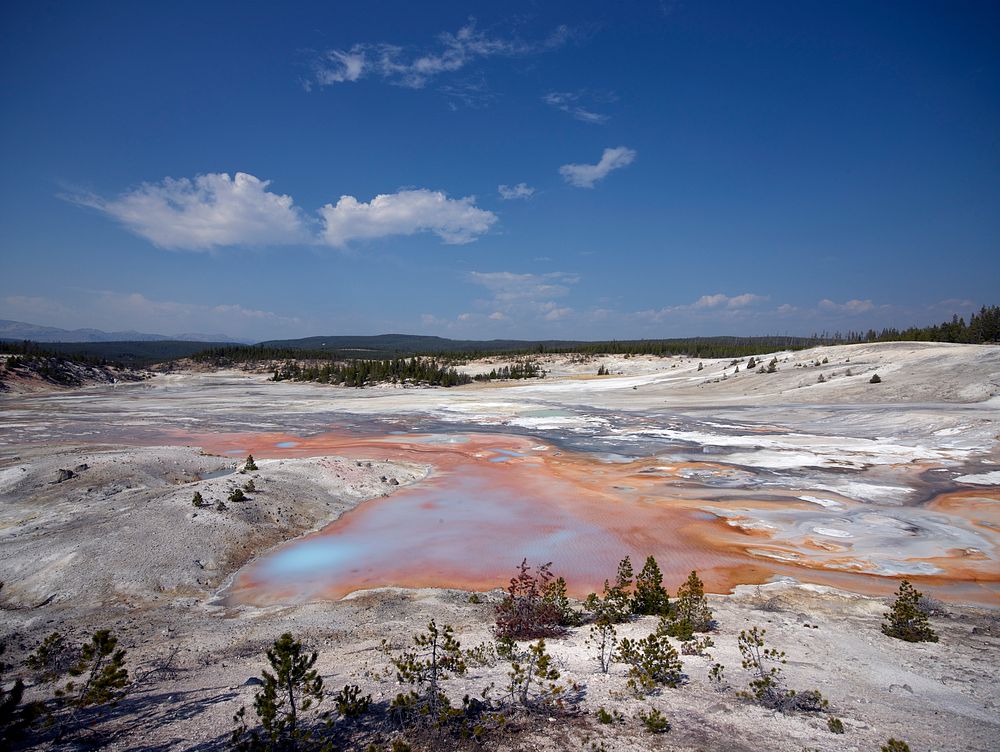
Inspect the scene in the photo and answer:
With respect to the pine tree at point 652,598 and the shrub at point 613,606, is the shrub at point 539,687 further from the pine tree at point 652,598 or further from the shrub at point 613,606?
the pine tree at point 652,598

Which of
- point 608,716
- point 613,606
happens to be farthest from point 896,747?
point 613,606

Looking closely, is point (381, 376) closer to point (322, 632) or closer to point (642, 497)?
point (642, 497)

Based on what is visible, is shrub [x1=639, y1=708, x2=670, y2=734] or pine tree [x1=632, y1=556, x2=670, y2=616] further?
pine tree [x1=632, y1=556, x2=670, y2=616]

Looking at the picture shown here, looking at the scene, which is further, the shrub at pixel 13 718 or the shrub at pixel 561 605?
the shrub at pixel 561 605

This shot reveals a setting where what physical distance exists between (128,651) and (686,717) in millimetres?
6879

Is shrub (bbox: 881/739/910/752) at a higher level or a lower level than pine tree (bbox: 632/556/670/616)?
higher

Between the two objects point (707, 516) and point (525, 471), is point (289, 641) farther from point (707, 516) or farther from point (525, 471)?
point (525, 471)

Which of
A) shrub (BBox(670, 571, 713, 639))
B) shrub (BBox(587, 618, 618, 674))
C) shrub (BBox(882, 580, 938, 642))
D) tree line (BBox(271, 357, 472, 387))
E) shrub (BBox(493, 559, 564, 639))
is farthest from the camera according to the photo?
tree line (BBox(271, 357, 472, 387))

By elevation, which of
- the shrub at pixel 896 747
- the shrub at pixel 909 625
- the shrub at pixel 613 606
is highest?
the shrub at pixel 896 747

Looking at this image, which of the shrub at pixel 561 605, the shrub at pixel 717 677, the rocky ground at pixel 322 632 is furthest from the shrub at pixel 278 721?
the shrub at pixel 717 677

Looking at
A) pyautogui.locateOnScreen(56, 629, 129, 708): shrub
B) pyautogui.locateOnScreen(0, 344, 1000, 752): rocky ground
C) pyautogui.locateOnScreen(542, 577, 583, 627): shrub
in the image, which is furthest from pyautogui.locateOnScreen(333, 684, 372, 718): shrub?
pyautogui.locateOnScreen(542, 577, 583, 627): shrub

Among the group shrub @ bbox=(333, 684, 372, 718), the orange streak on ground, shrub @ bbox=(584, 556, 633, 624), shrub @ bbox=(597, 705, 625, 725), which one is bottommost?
the orange streak on ground

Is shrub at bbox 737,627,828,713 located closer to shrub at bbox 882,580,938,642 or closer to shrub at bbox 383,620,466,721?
shrub at bbox 882,580,938,642

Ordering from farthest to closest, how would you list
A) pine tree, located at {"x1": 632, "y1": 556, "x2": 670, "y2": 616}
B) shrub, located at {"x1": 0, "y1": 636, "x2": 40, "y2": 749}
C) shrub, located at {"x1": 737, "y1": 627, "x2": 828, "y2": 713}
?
pine tree, located at {"x1": 632, "y1": 556, "x2": 670, "y2": 616}
shrub, located at {"x1": 737, "y1": 627, "x2": 828, "y2": 713}
shrub, located at {"x1": 0, "y1": 636, "x2": 40, "y2": 749}
